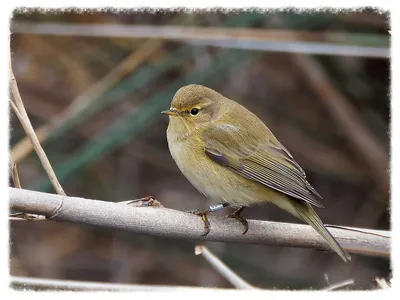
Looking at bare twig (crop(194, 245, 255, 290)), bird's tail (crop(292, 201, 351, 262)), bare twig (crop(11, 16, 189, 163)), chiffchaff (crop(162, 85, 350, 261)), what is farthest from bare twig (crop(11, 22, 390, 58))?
bare twig (crop(194, 245, 255, 290))

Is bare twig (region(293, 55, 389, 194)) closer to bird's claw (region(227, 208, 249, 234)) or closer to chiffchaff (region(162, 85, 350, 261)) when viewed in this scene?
chiffchaff (region(162, 85, 350, 261))

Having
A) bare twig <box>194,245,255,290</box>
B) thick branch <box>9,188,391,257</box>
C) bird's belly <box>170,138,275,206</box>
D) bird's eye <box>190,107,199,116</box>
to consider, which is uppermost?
bird's eye <box>190,107,199,116</box>

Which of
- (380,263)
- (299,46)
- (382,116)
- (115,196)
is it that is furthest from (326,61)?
(115,196)

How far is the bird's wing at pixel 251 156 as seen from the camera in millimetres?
2961

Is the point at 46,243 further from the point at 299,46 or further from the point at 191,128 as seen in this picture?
the point at 299,46

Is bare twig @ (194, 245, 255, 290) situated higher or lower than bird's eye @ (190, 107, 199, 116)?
lower

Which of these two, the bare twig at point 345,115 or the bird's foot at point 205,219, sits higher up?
the bare twig at point 345,115

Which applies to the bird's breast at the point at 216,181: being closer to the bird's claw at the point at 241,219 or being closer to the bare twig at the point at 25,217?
the bird's claw at the point at 241,219

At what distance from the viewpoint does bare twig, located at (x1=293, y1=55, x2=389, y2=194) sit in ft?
15.8

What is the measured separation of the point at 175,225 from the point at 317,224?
72 cm

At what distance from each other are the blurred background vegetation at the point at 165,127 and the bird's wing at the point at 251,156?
1.15 m

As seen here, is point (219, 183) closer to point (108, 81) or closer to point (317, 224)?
point (317, 224)

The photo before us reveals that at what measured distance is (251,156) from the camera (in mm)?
3045

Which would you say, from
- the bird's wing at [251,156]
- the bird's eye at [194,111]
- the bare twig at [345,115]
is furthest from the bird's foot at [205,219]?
the bare twig at [345,115]
